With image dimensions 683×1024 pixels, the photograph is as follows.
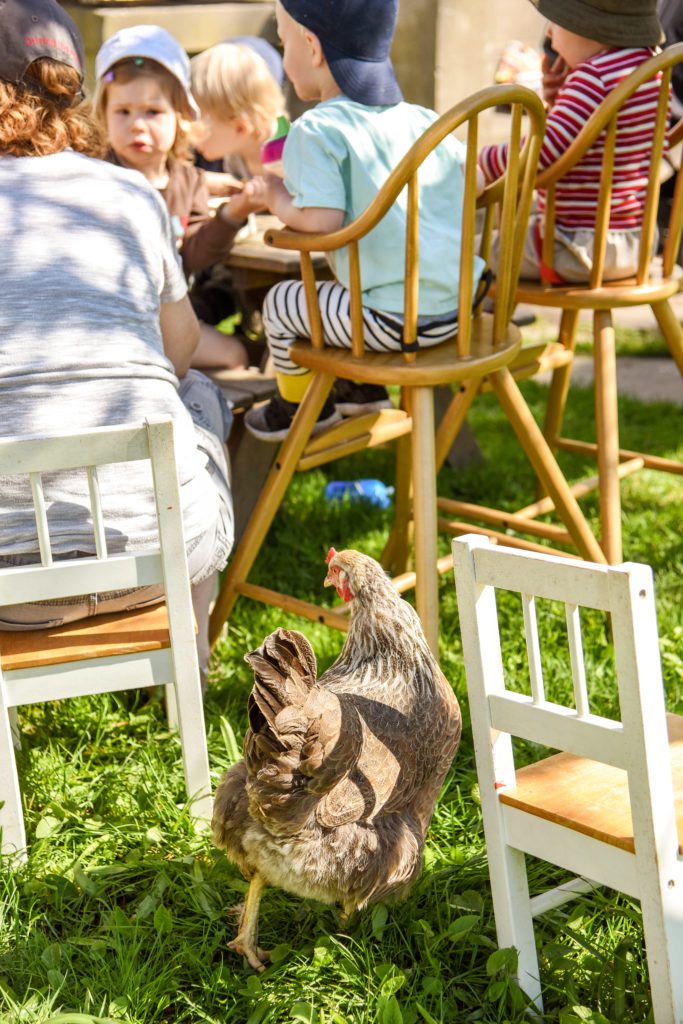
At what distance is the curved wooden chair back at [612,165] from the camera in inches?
108

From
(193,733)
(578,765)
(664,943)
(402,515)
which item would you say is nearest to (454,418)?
(402,515)

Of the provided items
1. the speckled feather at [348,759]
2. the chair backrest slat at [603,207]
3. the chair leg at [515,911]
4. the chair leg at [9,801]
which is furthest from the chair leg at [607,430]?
the chair leg at [9,801]

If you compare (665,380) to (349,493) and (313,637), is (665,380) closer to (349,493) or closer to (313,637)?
(349,493)

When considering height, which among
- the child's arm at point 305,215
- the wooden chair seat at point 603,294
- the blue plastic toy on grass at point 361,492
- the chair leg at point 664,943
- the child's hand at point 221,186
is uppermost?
the child's hand at point 221,186

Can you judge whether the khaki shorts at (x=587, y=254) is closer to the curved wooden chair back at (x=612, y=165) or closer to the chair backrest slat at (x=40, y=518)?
the curved wooden chair back at (x=612, y=165)

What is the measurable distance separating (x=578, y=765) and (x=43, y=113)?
1725 millimetres

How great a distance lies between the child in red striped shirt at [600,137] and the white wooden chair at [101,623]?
1619 millimetres

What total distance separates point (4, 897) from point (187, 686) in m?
0.52

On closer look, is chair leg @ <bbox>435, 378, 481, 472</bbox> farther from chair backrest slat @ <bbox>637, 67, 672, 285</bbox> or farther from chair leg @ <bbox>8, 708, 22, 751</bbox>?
chair leg @ <bbox>8, 708, 22, 751</bbox>

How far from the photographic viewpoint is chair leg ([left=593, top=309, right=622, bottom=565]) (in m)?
3.14

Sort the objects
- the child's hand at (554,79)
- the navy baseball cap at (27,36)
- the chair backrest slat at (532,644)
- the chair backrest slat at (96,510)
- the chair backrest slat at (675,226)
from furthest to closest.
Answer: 1. the child's hand at (554,79)
2. the chair backrest slat at (675,226)
3. the navy baseball cap at (27,36)
4. the chair backrest slat at (96,510)
5. the chair backrest slat at (532,644)

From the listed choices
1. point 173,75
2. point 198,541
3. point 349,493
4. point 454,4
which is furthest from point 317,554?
point 454,4

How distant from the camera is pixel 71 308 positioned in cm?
227

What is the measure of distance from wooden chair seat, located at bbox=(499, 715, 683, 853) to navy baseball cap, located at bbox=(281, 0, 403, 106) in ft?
5.76
